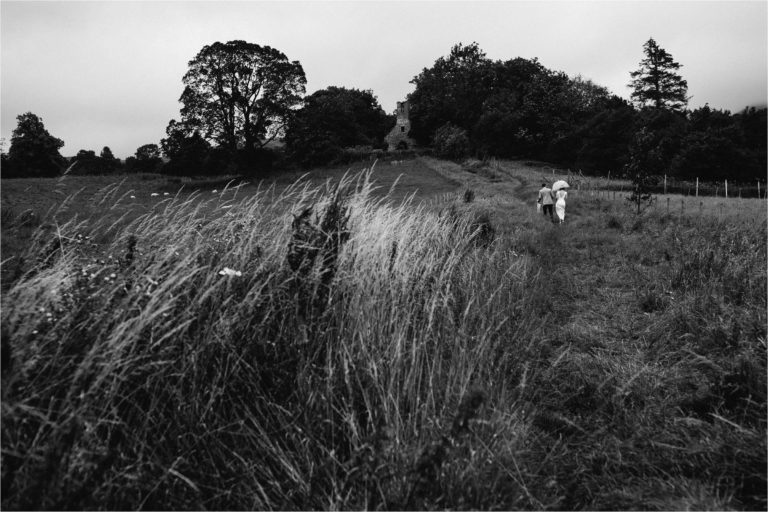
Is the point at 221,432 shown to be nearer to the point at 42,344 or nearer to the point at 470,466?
the point at 42,344

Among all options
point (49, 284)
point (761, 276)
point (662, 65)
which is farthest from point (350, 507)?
point (662, 65)

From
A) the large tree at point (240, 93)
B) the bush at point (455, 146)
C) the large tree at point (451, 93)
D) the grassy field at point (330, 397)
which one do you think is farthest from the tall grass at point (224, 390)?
the large tree at point (451, 93)

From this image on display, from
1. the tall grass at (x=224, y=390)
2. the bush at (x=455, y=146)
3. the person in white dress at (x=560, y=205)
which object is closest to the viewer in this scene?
the tall grass at (x=224, y=390)

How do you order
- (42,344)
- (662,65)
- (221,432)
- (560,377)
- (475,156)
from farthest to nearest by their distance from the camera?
(662,65) → (475,156) → (560,377) → (221,432) → (42,344)

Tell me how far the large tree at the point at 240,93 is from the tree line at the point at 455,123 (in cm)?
10

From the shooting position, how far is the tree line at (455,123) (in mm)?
37156

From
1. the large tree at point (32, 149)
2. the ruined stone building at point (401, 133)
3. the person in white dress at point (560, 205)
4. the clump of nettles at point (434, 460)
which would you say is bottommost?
the clump of nettles at point (434, 460)

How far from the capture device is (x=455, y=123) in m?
65.6

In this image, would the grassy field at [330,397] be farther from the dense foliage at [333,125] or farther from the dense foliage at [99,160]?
the dense foliage at [99,160]

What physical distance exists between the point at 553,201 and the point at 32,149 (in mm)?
41560

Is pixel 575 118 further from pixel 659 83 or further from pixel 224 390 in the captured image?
pixel 224 390

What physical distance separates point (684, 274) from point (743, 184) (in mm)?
43479

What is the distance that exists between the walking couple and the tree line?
3091 millimetres

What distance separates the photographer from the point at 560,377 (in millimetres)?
3672
